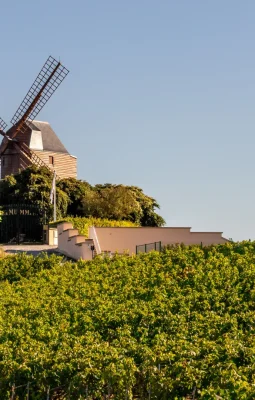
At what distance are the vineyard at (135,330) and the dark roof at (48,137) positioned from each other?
35371mm

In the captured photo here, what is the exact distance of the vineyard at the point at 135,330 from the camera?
890cm

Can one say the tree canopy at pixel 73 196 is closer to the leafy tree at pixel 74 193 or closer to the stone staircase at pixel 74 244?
the leafy tree at pixel 74 193

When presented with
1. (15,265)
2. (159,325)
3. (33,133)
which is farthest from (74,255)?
(33,133)

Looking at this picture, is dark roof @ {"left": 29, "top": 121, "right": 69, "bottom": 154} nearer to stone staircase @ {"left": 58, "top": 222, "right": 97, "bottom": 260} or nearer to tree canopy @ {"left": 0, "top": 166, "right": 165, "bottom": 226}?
tree canopy @ {"left": 0, "top": 166, "right": 165, "bottom": 226}

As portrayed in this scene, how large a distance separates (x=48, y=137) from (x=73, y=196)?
963cm

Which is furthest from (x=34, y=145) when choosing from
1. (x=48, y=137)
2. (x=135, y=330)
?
(x=135, y=330)

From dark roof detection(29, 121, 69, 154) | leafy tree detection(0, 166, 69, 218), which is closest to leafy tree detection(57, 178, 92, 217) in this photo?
leafy tree detection(0, 166, 69, 218)

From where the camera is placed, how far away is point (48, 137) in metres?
54.9

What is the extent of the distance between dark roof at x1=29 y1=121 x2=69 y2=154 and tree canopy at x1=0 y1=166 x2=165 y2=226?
20.7 feet

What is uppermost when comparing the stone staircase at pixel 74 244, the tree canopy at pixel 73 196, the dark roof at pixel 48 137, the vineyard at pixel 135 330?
the dark roof at pixel 48 137

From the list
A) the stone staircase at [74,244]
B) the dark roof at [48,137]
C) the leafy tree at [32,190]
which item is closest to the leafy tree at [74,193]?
the leafy tree at [32,190]

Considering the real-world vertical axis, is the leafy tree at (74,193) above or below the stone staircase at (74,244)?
above

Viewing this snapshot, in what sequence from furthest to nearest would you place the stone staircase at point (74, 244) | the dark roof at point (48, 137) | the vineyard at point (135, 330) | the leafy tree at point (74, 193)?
1. the dark roof at point (48, 137)
2. the leafy tree at point (74, 193)
3. the stone staircase at point (74, 244)
4. the vineyard at point (135, 330)

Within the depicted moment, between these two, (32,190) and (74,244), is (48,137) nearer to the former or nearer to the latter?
(32,190)
